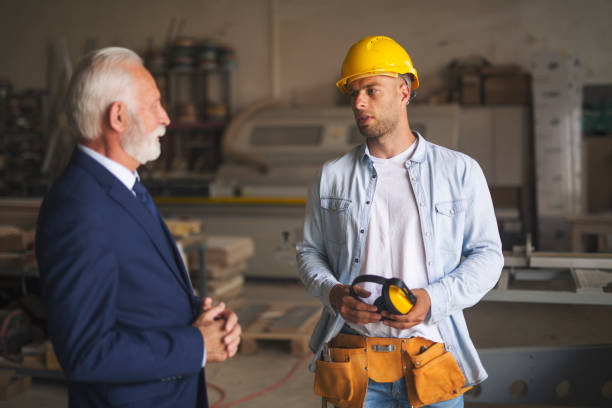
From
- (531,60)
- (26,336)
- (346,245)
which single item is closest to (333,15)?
(531,60)

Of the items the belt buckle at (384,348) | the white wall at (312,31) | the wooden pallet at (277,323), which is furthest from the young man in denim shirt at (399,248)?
the white wall at (312,31)

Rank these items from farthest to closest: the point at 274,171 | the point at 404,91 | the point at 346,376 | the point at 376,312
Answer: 1. the point at 274,171
2. the point at 404,91
3. the point at 346,376
4. the point at 376,312

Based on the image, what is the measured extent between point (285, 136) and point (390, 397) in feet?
15.4

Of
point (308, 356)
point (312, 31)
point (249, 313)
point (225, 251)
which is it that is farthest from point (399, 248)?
point (312, 31)

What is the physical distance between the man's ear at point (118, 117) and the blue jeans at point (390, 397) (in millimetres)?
1017

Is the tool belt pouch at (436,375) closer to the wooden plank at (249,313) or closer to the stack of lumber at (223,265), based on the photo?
the wooden plank at (249,313)

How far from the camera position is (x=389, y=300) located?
58.5 inches

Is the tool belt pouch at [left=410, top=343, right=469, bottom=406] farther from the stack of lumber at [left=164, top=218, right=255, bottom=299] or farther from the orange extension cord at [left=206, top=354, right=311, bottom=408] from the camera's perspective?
the stack of lumber at [left=164, top=218, right=255, bottom=299]

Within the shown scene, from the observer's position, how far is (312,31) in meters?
6.90

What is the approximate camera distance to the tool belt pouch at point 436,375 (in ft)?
5.16

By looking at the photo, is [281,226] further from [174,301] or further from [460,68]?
Answer: [174,301]

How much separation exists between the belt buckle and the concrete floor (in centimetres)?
114

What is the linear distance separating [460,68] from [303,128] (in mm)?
1876

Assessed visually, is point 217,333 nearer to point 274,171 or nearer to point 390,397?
point 390,397
